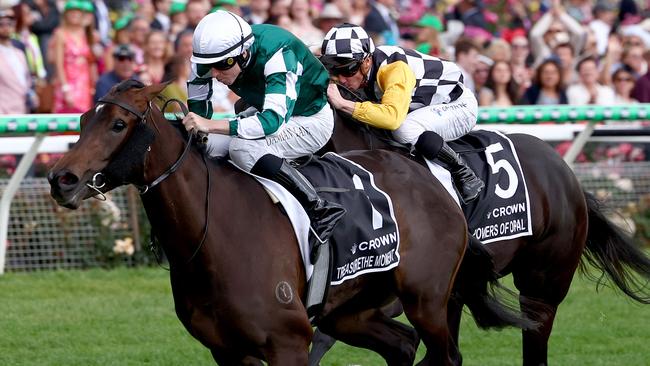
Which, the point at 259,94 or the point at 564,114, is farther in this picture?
the point at 564,114

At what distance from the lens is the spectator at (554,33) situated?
1402cm

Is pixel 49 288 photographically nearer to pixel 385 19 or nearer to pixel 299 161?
pixel 299 161

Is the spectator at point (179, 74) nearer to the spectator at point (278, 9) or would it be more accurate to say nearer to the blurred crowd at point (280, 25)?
the blurred crowd at point (280, 25)

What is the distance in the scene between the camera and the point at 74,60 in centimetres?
1080

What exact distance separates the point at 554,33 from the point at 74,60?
561cm

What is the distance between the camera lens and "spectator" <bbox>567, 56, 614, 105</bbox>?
11891mm

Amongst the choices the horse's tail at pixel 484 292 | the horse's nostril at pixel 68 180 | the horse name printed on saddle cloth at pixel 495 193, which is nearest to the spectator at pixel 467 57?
the horse name printed on saddle cloth at pixel 495 193

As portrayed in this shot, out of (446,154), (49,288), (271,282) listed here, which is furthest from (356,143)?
(49,288)

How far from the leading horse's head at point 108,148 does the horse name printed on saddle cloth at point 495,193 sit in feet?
6.62

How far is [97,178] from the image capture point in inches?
187

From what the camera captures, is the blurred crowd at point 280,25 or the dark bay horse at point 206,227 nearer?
the dark bay horse at point 206,227

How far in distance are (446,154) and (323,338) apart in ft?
4.02

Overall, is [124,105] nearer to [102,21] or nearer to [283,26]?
[283,26]

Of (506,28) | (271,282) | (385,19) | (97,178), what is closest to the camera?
(97,178)
